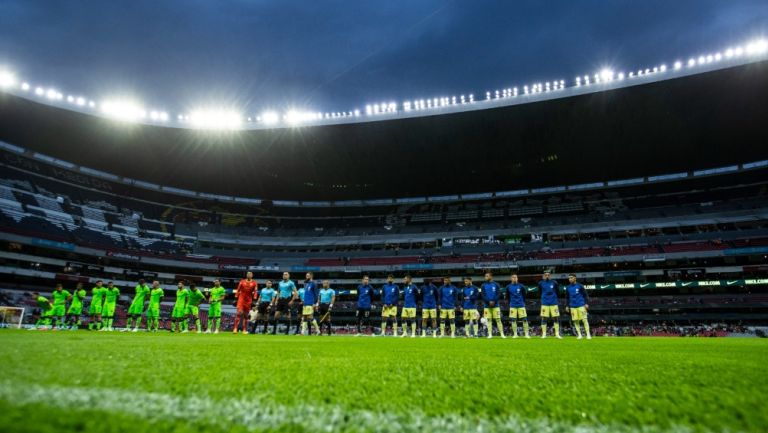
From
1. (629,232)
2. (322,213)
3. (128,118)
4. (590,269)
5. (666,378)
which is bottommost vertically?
(666,378)

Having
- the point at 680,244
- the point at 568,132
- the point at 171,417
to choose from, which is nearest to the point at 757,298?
the point at 680,244

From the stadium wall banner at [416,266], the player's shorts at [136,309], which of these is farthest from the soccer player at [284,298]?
the stadium wall banner at [416,266]

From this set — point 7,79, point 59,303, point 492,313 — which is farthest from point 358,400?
point 7,79

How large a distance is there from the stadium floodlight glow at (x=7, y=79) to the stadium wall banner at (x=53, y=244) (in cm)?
1104

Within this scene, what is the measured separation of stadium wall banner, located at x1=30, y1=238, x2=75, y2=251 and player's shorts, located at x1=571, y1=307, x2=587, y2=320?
35.9m

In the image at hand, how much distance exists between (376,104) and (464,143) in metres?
7.78

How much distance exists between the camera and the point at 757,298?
2645cm

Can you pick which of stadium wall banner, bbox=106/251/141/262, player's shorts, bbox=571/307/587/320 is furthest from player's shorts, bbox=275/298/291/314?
stadium wall banner, bbox=106/251/141/262

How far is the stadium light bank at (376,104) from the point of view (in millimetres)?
22219

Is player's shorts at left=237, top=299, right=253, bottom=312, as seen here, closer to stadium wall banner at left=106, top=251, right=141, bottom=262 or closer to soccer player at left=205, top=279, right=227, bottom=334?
soccer player at left=205, top=279, right=227, bottom=334

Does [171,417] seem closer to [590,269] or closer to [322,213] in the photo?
[590,269]

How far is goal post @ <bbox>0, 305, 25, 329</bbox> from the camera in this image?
1408cm

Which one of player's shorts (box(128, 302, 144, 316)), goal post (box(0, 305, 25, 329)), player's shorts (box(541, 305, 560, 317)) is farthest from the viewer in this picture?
goal post (box(0, 305, 25, 329))

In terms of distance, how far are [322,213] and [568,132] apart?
27414mm
